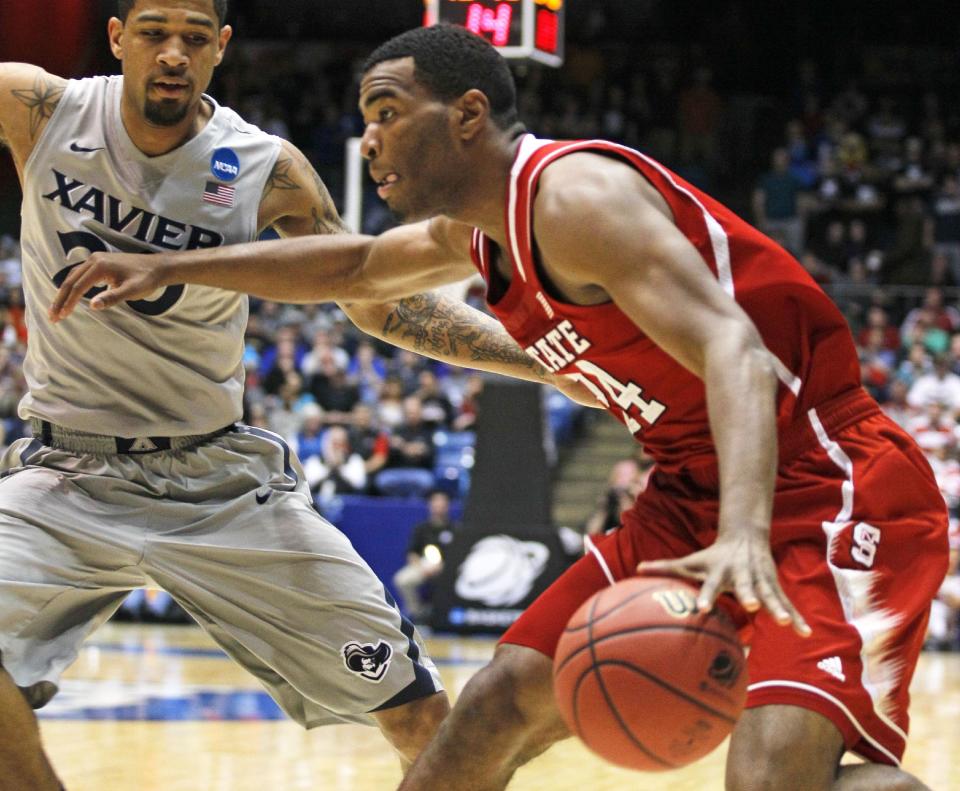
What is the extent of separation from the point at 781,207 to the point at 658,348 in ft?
50.9

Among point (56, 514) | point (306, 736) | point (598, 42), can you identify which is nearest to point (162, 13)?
point (56, 514)

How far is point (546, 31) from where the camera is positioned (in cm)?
953

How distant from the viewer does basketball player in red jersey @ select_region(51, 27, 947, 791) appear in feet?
8.69

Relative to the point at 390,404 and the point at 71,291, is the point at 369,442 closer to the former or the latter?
the point at 390,404

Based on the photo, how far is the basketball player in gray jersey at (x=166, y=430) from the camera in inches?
146

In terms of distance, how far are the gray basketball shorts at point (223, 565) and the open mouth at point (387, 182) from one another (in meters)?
1.03

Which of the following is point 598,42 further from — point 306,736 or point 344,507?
point 306,736

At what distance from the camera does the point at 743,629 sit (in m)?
2.95

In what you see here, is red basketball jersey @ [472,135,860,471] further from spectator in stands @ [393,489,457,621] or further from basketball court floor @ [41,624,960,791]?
spectator in stands @ [393,489,457,621]

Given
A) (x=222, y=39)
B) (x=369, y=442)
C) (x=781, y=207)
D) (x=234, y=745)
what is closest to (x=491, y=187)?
(x=222, y=39)

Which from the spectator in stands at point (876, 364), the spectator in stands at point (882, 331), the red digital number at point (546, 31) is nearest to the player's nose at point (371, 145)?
the red digital number at point (546, 31)

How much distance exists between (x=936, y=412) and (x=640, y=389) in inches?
385

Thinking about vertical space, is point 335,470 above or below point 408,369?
below

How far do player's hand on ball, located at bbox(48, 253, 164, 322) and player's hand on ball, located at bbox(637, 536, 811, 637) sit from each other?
1.56 m
